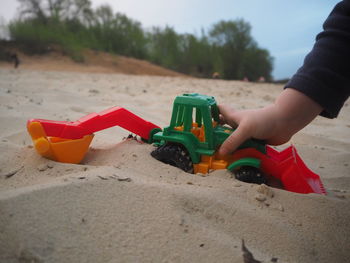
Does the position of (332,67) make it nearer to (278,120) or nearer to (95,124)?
(278,120)

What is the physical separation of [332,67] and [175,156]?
68cm

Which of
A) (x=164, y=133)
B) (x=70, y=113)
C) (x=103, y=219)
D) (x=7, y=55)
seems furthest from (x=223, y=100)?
(x=7, y=55)

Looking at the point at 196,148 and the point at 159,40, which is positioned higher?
the point at 159,40

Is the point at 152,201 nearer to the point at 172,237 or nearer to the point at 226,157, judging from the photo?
the point at 172,237

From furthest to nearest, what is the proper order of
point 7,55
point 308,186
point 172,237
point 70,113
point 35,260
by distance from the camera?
point 7,55, point 70,113, point 308,186, point 172,237, point 35,260

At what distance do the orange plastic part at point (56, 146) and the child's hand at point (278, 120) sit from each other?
0.61m

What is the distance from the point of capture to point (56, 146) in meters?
1.31

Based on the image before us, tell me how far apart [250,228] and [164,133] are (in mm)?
611

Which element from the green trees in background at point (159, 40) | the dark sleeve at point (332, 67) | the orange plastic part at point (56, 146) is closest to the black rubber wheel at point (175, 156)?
the orange plastic part at point (56, 146)

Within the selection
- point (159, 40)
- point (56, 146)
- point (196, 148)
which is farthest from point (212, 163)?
point (159, 40)

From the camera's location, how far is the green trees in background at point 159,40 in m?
9.34

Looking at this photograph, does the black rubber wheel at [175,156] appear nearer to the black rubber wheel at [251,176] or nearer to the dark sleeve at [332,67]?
the black rubber wheel at [251,176]

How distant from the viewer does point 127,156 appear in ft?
4.58

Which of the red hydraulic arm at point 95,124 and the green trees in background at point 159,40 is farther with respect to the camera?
the green trees in background at point 159,40
